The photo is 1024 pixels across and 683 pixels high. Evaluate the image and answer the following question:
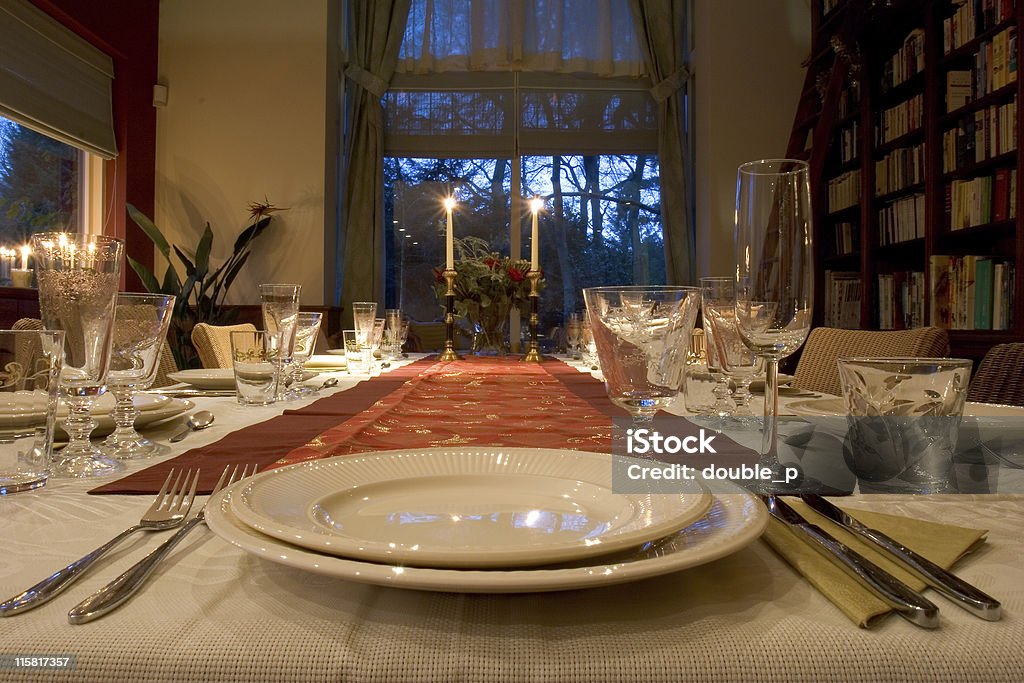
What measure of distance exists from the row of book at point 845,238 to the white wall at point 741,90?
633mm

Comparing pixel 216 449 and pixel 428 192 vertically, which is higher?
pixel 428 192

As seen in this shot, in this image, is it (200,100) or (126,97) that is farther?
(200,100)

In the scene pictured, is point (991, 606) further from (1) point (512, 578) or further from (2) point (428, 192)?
(2) point (428, 192)

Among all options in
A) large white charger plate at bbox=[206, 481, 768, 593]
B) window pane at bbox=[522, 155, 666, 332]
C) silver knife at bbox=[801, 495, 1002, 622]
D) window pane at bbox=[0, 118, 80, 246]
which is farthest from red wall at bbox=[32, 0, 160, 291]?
silver knife at bbox=[801, 495, 1002, 622]

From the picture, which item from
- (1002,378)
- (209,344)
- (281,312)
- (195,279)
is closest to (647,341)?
(281,312)

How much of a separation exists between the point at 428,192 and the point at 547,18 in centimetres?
142

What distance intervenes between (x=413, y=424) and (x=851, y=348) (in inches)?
48.2

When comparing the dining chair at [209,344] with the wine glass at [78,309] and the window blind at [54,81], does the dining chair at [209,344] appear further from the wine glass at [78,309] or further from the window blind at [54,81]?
the window blind at [54,81]

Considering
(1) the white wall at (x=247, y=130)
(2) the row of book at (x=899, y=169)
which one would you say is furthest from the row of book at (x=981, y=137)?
(1) the white wall at (x=247, y=130)

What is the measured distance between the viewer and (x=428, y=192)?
4699 millimetres

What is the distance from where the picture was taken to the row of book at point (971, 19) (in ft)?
7.98

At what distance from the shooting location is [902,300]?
3.13 meters

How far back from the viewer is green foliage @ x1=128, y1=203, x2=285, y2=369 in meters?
3.67

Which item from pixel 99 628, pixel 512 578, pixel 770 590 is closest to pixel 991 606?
pixel 770 590
